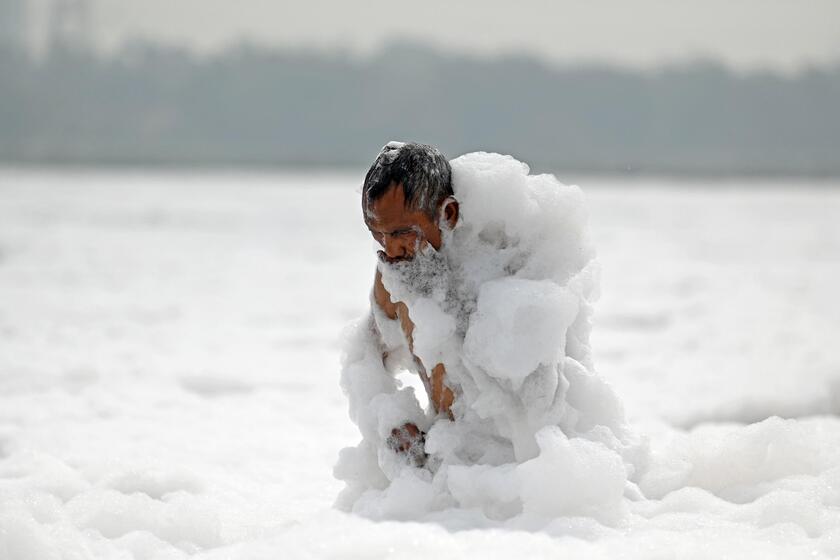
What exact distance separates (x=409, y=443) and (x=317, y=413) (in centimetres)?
185

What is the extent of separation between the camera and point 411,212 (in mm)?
2033

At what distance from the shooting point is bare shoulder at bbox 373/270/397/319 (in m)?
2.25

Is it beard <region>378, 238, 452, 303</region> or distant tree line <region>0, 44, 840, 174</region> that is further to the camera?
distant tree line <region>0, 44, 840, 174</region>

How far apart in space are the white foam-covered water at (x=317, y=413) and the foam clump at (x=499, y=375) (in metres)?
0.02

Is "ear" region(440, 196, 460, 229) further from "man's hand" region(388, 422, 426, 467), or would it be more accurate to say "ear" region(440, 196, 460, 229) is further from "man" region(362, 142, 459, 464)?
"man's hand" region(388, 422, 426, 467)

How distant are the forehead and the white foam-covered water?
224 mm

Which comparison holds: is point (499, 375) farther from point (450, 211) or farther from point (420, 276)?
point (450, 211)

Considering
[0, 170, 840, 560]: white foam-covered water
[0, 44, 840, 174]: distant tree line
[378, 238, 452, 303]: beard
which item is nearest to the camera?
[0, 170, 840, 560]: white foam-covered water

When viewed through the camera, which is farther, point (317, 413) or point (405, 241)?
point (317, 413)

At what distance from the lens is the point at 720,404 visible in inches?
154

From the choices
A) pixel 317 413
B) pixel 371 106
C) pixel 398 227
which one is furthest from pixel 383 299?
pixel 371 106

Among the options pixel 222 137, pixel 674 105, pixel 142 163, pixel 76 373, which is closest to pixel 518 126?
pixel 674 105

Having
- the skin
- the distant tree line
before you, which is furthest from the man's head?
the distant tree line

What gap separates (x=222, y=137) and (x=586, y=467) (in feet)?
190
